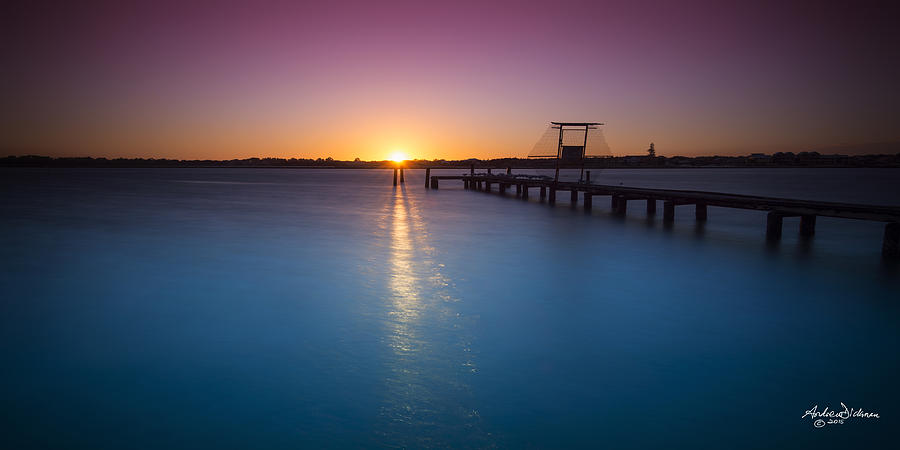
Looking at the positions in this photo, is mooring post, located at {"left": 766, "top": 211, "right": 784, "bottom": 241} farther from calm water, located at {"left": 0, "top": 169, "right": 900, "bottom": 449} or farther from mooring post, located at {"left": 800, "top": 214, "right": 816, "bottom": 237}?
calm water, located at {"left": 0, "top": 169, "right": 900, "bottom": 449}

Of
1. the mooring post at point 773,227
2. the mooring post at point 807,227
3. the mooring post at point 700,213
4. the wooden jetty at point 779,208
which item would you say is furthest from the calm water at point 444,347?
the mooring post at point 700,213

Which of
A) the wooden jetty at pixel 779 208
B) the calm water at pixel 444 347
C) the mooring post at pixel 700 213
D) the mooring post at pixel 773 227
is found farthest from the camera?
the mooring post at pixel 700 213

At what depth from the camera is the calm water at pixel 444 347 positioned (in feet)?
16.1

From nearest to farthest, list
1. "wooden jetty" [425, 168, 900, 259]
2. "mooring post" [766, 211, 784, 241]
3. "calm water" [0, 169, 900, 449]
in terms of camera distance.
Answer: "calm water" [0, 169, 900, 449], "wooden jetty" [425, 168, 900, 259], "mooring post" [766, 211, 784, 241]

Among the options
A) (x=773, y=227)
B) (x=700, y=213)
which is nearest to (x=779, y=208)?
(x=773, y=227)

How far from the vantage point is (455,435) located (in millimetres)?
4762

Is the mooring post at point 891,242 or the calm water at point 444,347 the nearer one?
the calm water at point 444,347

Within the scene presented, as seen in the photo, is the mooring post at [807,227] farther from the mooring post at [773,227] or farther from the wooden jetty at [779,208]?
the mooring post at [773,227]

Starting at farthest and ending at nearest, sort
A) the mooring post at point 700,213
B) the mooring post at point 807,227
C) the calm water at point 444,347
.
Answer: the mooring post at point 700,213, the mooring post at point 807,227, the calm water at point 444,347

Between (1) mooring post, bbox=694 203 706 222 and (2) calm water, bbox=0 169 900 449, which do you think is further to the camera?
(1) mooring post, bbox=694 203 706 222

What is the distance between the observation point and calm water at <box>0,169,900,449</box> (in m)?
4.92

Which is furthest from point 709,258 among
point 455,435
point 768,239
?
point 455,435

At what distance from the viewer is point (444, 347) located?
713cm

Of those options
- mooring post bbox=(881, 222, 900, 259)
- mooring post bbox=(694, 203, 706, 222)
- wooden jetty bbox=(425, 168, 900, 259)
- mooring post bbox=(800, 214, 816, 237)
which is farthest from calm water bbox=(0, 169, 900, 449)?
mooring post bbox=(694, 203, 706, 222)
